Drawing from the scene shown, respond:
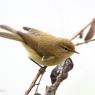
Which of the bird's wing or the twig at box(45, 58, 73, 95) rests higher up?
the bird's wing

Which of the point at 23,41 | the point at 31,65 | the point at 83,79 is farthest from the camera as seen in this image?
the point at 31,65

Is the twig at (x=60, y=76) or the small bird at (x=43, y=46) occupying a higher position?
the small bird at (x=43, y=46)

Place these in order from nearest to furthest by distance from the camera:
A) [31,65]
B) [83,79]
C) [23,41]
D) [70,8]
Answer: [23,41]
[83,79]
[31,65]
[70,8]

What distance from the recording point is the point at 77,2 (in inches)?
46.1

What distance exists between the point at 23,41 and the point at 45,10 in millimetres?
710

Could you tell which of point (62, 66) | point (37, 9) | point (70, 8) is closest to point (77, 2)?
point (70, 8)

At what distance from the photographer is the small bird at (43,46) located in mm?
450

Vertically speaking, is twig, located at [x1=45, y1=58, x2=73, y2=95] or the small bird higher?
the small bird

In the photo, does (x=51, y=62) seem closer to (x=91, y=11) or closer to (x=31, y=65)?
(x=31, y=65)

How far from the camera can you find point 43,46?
1.57ft

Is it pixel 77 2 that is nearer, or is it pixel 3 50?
pixel 3 50

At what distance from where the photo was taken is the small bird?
0.45 metres

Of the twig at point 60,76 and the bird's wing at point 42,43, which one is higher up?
the bird's wing at point 42,43

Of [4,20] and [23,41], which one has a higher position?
[23,41]
